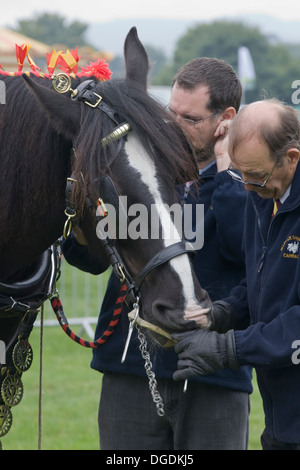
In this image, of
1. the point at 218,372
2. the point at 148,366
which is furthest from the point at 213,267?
the point at 148,366

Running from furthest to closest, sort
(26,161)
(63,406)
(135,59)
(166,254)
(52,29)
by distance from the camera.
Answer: (52,29), (63,406), (135,59), (26,161), (166,254)

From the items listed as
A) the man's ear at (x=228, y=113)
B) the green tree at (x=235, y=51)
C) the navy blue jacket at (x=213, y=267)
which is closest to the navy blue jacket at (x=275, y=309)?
the navy blue jacket at (x=213, y=267)

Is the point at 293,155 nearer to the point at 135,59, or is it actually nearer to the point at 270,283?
the point at 270,283

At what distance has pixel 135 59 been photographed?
→ 9.40ft

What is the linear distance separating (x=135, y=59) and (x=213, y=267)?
0.97 metres

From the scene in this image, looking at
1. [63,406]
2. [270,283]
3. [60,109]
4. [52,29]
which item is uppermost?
[52,29]

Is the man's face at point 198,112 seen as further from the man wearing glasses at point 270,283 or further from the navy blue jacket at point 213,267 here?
the man wearing glasses at point 270,283

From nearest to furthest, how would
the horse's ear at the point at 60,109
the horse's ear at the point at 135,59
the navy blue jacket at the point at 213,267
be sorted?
the horse's ear at the point at 60,109 < the horse's ear at the point at 135,59 < the navy blue jacket at the point at 213,267

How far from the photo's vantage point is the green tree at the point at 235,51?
2359 inches

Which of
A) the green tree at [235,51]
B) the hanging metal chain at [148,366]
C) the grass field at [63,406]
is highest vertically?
the green tree at [235,51]

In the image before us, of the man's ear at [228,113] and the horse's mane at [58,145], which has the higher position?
the man's ear at [228,113]

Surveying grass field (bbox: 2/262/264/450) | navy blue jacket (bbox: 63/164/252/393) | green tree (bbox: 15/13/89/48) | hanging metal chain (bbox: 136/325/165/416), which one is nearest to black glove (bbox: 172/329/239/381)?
hanging metal chain (bbox: 136/325/165/416)

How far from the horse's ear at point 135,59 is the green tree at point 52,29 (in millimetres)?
72116

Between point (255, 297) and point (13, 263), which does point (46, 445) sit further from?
point (255, 297)
